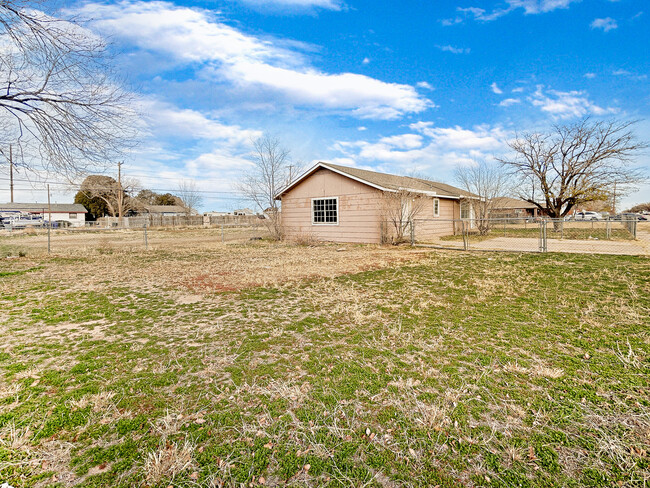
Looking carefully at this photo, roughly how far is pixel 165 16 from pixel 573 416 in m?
9.38

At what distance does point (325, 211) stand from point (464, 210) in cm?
1114

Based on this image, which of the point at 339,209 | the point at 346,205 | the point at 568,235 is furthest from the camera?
the point at 568,235

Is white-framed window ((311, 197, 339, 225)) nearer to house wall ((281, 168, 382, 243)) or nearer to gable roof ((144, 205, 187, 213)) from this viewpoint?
house wall ((281, 168, 382, 243))

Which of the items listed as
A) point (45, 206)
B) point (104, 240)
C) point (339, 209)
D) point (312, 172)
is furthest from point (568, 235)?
point (45, 206)

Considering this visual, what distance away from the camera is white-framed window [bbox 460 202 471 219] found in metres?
21.3

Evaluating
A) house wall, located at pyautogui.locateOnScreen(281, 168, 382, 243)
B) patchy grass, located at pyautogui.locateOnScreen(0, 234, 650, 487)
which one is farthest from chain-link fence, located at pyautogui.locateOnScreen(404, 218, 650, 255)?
patchy grass, located at pyautogui.locateOnScreen(0, 234, 650, 487)

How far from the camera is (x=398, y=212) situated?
14.0 metres

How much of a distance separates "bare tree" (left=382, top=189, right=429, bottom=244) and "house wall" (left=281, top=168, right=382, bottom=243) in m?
0.41

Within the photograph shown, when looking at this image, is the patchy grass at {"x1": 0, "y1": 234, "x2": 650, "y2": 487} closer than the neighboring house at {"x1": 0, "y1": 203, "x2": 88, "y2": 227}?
Yes

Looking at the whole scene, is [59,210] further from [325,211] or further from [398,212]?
[398,212]

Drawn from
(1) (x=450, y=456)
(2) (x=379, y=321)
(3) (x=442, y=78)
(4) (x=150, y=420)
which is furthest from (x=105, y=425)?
(3) (x=442, y=78)

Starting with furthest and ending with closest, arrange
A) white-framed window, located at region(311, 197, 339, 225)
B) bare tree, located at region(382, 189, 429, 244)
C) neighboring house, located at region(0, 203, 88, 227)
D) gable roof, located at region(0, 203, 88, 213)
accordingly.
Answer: gable roof, located at region(0, 203, 88, 213) → neighboring house, located at region(0, 203, 88, 227) → white-framed window, located at region(311, 197, 339, 225) → bare tree, located at region(382, 189, 429, 244)

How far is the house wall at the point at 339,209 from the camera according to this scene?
14664mm

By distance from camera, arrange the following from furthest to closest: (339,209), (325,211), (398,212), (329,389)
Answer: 1. (325,211)
2. (339,209)
3. (398,212)
4. (329,389)
